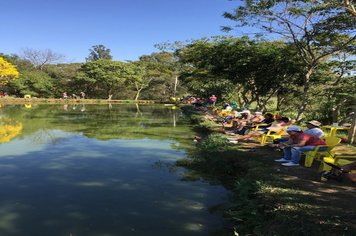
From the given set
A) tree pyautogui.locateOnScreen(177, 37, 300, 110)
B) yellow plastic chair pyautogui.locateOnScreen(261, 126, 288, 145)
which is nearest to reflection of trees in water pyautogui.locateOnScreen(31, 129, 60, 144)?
yellow plastic chair pyautogui.locateOnScreen(261, 126, 288, 145)

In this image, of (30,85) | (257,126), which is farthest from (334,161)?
(30,85)

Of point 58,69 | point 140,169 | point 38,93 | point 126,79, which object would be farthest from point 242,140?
point 58,69

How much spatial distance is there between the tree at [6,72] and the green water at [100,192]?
27.2 meters

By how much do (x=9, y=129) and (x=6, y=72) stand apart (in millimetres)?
23598

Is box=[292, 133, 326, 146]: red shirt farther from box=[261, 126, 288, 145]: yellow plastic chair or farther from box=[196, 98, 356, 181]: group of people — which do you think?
box=[261, 126, 288, 145]: yellow plastic chair

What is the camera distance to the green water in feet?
16.0

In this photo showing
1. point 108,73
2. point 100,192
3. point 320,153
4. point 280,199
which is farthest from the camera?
point 108,73

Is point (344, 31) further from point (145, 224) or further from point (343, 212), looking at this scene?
point (145, 224)

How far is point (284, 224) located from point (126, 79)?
126 feet

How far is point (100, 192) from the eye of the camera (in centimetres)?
631

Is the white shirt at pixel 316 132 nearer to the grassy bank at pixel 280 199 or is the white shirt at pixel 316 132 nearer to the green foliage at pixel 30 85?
the grassy bank at pixel 280 199

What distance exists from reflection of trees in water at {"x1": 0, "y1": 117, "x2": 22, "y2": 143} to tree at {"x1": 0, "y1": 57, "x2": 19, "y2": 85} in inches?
808

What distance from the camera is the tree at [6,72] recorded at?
115 feet

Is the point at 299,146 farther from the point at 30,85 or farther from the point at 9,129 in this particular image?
the point at 30,85
